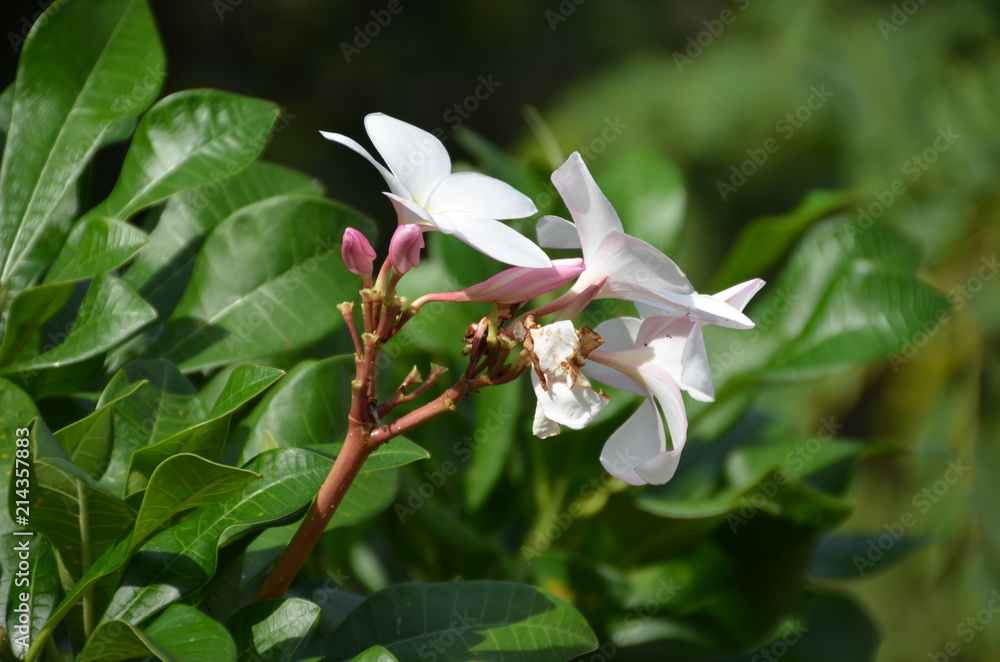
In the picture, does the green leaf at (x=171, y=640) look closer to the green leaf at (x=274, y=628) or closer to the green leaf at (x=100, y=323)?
the green leaf at (x=274, y=628)

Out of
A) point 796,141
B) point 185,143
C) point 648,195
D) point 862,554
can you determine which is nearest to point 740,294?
point 185,143

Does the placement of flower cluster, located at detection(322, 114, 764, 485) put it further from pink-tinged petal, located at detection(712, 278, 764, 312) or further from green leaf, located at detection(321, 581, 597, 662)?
green leaf, located at detection(321, 581, 597, 662)

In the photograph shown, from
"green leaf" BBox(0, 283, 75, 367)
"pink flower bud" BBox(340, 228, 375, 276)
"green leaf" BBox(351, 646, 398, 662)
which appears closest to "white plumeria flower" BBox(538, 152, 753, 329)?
"pink flower bud" BBox(340, 228, 375, 276)

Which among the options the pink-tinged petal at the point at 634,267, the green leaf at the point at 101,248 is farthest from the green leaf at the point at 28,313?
the pink-tinged petal at the point at 634,267

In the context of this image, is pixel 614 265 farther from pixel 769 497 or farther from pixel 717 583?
pixel 717 583

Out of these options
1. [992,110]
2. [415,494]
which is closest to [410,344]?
[415,494]

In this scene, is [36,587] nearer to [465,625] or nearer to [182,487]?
[182,487]
